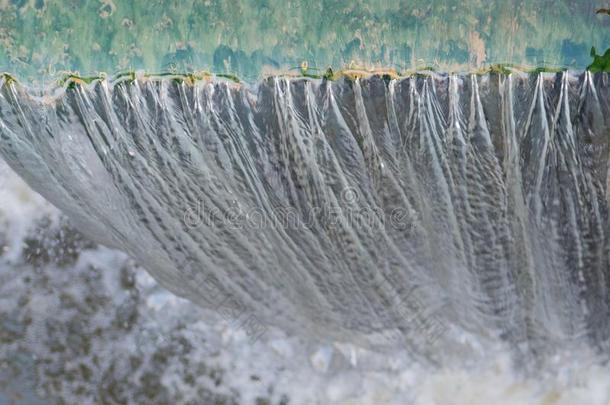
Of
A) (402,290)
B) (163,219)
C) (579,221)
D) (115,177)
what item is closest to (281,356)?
(402,290)

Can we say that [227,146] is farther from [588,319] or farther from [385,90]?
[588,319]

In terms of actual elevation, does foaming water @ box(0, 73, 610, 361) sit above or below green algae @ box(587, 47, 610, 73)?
below

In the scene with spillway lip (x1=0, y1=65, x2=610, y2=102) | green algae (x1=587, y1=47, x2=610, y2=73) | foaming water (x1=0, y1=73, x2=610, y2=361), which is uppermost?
green algae (x1=587, y1=47, x2=610, y2=73)

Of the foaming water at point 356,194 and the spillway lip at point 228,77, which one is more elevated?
the spillway lip at point 228,77

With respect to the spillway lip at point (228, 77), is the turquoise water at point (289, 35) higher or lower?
higher

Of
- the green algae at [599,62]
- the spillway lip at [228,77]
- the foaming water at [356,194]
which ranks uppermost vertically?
the green algae at [599,62]

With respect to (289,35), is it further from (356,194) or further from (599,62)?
(599,62)
